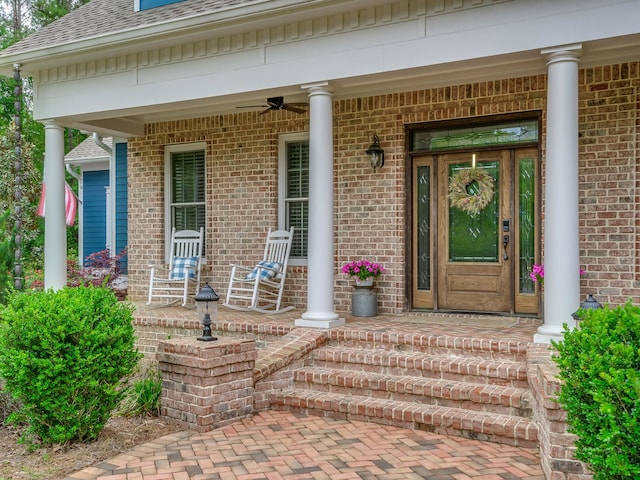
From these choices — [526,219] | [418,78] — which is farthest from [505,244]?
[418,78]

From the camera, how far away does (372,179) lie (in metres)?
7.20

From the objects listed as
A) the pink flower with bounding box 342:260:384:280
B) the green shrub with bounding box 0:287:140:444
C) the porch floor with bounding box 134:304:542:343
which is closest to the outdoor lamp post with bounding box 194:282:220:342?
the green shrub with bounding box 0:287:140:444

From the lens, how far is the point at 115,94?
714 cm

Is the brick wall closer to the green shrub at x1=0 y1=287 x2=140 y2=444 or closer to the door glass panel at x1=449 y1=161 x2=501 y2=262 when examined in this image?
the door glass panel at x1=449 y1=161 x2=501 y2=262

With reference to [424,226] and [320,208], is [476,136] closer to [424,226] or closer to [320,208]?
[424,226]

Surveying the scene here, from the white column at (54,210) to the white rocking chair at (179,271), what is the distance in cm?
115

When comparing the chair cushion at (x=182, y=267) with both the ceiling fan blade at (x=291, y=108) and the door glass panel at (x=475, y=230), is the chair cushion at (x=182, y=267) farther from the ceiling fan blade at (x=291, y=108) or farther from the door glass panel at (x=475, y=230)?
the door glass panel at (x=475, y=230)

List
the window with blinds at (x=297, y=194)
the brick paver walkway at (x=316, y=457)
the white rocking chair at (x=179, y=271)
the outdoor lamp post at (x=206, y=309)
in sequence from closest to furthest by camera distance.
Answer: the brick paver walkway at (x=316, y=457) → the outdoor lamp post at (x=206, y=309) → the window with blinds at (x=297, y=194) → the white rocking chair at (x=179, y=271)

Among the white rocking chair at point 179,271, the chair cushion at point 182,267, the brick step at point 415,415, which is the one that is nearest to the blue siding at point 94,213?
the white rocking chair at point 179,271

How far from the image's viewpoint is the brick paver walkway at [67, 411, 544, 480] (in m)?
3.57

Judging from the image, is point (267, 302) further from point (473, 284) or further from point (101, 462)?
point (101, 462)

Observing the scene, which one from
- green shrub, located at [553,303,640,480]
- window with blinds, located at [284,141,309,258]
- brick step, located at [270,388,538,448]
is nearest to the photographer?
green shrub, located at [553,303,640,480]

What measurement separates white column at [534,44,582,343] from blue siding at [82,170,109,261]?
8658 millimetres

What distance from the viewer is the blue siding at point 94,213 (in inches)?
452
